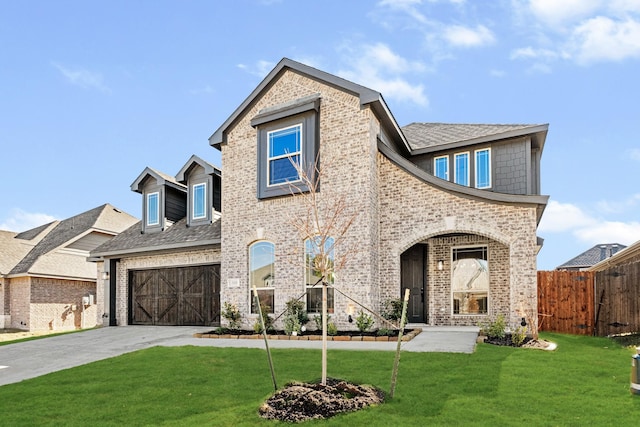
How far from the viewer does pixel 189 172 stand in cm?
1878

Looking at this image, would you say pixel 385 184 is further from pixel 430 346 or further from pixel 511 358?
pixel 511 358

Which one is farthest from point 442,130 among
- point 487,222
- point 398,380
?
point 398,380

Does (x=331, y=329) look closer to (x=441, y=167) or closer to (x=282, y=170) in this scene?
(x=282, y=170)

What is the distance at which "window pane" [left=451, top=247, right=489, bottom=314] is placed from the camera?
14598 millimetres

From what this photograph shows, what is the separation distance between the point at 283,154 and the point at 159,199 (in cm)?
752

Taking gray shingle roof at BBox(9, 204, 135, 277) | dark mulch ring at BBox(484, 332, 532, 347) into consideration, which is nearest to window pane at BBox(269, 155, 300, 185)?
dark mulch ring at BBox(484, 332, 532, 347)

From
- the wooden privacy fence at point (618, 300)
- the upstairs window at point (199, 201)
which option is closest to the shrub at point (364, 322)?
the wooden privacy fence at point (618, 300)

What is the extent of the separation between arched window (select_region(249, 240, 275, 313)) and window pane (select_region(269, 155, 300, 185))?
197 cm

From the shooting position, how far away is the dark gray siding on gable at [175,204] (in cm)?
1964

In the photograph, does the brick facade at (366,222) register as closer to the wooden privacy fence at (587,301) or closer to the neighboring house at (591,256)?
the wooden privacy fence at (587,301)

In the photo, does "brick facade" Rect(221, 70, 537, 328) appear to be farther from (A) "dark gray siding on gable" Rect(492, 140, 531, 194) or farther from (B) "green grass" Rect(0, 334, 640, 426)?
(B) "green grass" Rect(0, 334, 640, 426)

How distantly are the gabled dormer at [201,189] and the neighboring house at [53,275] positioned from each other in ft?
37.4

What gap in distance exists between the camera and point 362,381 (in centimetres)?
729

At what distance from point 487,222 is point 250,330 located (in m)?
7.53
